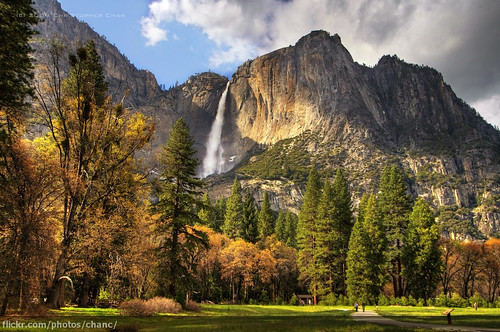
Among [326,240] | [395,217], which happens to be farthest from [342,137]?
[326,240]

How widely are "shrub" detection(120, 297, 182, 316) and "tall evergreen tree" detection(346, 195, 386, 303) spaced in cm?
2717

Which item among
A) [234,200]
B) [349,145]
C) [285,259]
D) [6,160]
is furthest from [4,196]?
[349,145]

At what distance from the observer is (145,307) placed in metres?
18.9

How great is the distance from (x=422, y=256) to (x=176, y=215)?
99.6 feet

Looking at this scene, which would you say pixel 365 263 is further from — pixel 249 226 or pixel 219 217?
pixel 219 217

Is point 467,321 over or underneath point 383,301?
over

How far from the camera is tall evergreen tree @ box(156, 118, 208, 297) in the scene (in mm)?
25656

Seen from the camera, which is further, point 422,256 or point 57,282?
point 422,256

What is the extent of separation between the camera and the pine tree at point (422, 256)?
135ft

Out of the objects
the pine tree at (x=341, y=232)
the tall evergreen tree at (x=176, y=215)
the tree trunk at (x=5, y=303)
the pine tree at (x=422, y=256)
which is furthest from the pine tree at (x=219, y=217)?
the tree trunk at (x=5, y=303)

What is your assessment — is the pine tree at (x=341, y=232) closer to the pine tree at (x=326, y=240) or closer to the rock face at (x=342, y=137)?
the pine tree at (x=326, y=240)

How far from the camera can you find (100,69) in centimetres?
2866

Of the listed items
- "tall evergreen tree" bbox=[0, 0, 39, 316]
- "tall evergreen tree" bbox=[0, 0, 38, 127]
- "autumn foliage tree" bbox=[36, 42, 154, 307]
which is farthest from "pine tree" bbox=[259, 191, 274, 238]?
"tall evergreen tree" bbox=[0, 0, 38, 127]

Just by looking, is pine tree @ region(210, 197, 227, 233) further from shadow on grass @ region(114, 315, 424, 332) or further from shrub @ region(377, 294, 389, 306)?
shadow on grass @ region(114, 315, 424, 332)
